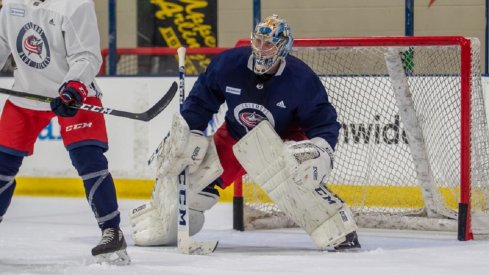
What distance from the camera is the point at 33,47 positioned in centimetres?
424

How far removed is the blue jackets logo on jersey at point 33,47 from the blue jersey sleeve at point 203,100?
715 millimetres

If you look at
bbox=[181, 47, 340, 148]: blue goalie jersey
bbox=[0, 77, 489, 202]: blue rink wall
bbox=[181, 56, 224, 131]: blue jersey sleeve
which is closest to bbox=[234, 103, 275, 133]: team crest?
bbox=[181, 47, 340, 148]: blue goalie jersey

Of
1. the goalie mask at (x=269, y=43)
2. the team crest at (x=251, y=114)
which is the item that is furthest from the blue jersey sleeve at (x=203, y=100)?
the goalie mask at (x=269, y=43)

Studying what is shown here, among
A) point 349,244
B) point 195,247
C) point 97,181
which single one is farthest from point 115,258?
point 349,244

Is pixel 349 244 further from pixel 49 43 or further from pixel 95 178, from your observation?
pixel 49 43

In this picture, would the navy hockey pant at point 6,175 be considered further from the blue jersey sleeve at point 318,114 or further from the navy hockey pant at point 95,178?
the blue jersey sleeve at point 318,114

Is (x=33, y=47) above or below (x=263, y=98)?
above

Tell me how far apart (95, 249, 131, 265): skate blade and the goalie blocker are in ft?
2.18

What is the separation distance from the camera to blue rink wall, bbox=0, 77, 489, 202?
264 inches

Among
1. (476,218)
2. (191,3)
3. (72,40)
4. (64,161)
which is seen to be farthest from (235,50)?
(191,3)

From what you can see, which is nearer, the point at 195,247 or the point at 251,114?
the point at 195,247

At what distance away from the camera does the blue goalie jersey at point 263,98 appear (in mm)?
4633

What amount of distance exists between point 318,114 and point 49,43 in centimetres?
104

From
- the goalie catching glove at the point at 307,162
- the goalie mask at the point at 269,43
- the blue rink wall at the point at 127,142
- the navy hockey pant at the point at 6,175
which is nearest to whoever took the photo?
the navy hockey pant at the point at 6,175
